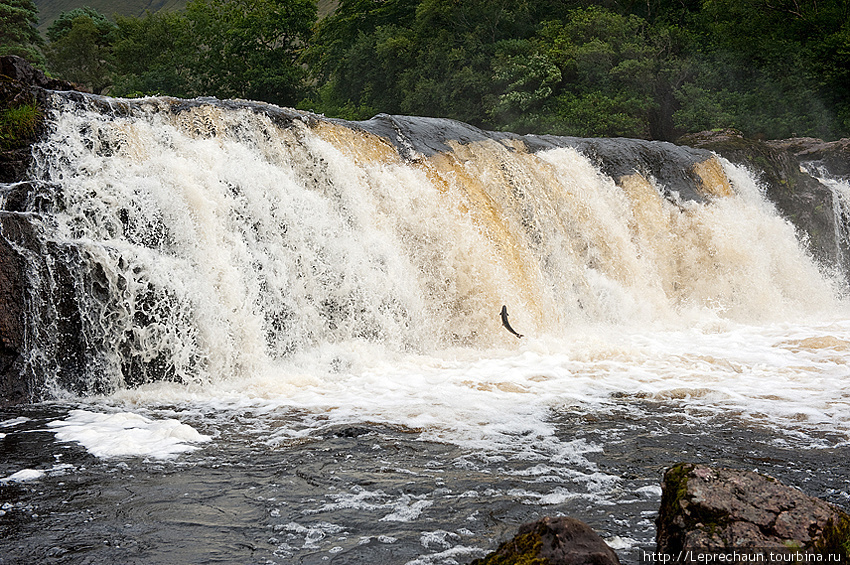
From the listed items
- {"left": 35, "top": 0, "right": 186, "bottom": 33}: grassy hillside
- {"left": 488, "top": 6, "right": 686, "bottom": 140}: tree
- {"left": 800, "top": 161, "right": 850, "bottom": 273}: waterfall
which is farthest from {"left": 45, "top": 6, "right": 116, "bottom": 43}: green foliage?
{"left": 35, "top": 0, "right": 186, "bottom": 33}: grassy hillside

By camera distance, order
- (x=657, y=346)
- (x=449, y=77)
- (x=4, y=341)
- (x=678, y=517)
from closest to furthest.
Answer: (x=678, y=517)
(x=4, y=341)
(x=657, y=346)
(x=449, y=77)

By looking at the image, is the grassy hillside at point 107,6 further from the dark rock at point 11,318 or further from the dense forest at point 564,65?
the dark rock at point 11,318

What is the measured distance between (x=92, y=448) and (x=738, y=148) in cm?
1478

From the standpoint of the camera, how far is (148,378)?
21.6 feet

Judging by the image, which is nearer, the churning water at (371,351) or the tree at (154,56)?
the churning water at (371,351)

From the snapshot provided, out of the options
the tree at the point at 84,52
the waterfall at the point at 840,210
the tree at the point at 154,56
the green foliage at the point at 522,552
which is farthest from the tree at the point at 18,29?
the green foliage at the point at 522,552

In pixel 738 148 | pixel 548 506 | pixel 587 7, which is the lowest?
pixel 548 506

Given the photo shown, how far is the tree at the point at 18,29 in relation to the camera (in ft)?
86.6

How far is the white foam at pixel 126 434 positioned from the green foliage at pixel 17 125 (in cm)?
336

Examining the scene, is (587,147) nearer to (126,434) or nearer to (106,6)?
(126,434)

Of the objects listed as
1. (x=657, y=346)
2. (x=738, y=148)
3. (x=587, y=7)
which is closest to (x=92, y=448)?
(x=657, y=346)

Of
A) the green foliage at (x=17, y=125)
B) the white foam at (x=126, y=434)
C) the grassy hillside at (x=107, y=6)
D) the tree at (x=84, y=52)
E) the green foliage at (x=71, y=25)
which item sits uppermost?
the grassy hillside at (x=107, y=6)

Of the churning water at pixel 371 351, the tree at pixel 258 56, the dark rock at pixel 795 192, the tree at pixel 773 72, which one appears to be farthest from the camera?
the tree at pixel 258 56

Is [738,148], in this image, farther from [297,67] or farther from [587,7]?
[297,67]
